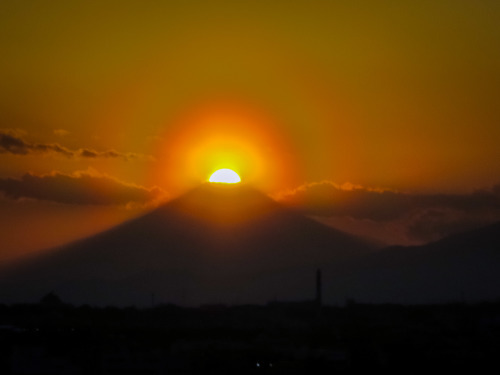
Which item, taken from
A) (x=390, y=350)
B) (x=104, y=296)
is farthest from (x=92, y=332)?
(x=104, y=296)

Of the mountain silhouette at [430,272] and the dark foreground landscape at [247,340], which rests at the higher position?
the mountain silhouette at [430,272]

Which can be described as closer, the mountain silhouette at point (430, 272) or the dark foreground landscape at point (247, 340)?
the dark foreground landscape at point (247, 340)

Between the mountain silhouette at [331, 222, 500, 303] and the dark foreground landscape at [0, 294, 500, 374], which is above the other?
the mountain silhouette at [331, 222, 500, 303]

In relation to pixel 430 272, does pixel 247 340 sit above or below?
below

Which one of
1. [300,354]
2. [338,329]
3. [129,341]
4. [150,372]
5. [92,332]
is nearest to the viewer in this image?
[150,372]

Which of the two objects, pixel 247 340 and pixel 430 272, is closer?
pixel 247 340

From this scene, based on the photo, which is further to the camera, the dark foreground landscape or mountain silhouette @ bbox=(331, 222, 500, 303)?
mountain silhouette @ bbox=(331, 222, 500, 303)

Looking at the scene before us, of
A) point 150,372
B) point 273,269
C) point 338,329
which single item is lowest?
point 150,372

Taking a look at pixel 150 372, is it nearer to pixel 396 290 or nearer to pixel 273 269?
pixel 396 290
